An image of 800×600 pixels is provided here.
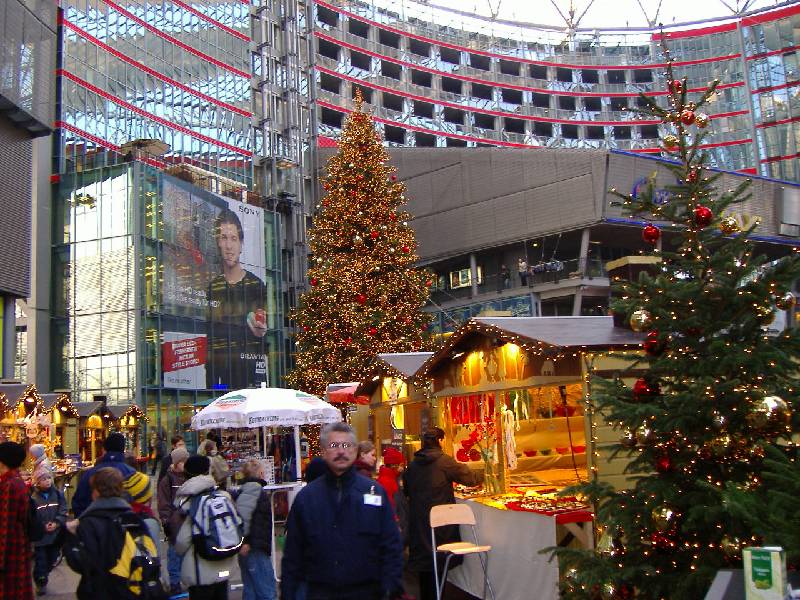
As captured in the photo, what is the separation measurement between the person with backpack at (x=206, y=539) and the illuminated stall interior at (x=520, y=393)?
405cm

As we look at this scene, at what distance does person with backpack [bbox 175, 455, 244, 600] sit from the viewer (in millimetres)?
6680

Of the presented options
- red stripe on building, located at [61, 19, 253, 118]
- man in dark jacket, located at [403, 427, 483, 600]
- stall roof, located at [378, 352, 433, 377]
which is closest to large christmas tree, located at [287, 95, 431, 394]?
stall roof, located at [378, 352, 433, 377]

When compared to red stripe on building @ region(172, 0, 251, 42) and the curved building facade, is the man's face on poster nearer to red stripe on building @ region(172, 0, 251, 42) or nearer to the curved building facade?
red stripe on building @ region(172, 0, 251, 42)

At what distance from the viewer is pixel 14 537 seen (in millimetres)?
6527

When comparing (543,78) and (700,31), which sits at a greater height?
(700,31)

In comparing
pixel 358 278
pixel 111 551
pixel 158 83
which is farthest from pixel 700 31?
pixel 111 551

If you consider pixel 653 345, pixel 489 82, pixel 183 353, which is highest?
pixel 489 82

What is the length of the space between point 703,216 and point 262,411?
803cm

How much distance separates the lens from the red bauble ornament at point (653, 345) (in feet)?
21.9

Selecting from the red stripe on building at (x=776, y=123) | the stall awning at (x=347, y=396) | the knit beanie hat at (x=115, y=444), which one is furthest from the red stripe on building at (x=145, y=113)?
the knit beanie hat at (x=115, y=444)

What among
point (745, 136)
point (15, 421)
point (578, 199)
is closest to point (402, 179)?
point (578, 199)

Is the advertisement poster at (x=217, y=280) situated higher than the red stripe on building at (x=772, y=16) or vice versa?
the red stripe on building at (x=772, y=16)

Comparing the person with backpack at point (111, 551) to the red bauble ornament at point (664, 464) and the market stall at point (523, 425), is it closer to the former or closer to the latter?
the market stall at point (523, 425)

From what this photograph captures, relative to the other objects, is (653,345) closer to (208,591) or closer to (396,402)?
(208,591)
